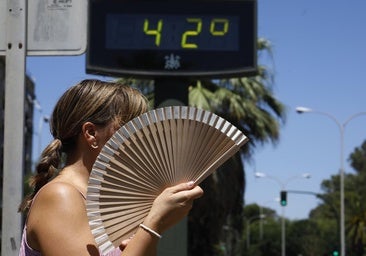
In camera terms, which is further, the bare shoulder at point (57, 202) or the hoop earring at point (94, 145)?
the hoop earring at point (94, 145)

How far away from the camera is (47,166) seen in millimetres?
2230

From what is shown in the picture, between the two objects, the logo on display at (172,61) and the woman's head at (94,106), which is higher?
the logo on display at (172,61)

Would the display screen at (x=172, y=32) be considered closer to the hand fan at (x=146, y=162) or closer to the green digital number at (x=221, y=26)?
the green digital number at (x=221, y=26)

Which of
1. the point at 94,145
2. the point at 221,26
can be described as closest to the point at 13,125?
the point at 94,145

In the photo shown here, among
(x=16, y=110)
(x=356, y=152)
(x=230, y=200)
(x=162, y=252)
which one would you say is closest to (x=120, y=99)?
(x=16, y=110)

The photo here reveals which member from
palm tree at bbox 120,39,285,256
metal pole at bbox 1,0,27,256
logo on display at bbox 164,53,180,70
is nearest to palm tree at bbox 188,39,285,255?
palm tree at bbox 120,39,285,256

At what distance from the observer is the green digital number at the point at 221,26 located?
8.79m

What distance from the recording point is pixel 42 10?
126 inches

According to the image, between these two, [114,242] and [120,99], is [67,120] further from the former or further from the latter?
[114,242]

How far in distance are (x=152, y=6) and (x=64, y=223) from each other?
7218 mm

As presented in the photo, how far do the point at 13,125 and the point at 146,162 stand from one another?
1220mm

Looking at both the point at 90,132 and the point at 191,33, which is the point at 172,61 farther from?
the point at 90,132

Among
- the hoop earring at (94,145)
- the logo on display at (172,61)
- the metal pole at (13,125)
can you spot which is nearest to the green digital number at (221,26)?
the logo on display at (172,61)

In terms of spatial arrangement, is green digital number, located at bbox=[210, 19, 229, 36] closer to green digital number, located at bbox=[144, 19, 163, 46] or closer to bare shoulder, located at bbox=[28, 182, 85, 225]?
green digital number, located at bbox=[144, 19, 163, 46]
